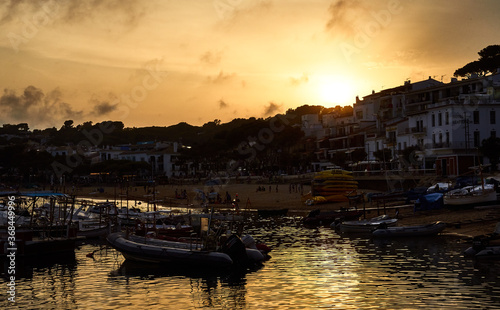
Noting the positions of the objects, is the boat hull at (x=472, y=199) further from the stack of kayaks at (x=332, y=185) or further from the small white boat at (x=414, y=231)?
the stack of kayaks at (x=332, y=185)

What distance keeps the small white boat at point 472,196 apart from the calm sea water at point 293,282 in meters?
12.3

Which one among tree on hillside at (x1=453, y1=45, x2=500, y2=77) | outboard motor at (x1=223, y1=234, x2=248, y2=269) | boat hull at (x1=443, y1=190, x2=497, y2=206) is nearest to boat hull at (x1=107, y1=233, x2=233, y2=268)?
outboard motor at (x1=223, y1=234, x2=248, y2=269)

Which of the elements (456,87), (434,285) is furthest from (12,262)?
(456,87)

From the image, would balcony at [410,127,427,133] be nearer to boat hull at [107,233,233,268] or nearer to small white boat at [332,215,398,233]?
small white boat at [332,215,398,233]

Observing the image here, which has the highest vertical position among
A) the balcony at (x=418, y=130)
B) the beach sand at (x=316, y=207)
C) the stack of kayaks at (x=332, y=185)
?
the balcony at (x=418, y=130)

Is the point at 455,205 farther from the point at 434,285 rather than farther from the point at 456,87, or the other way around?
the point at 456,87

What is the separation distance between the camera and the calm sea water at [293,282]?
94.0ft

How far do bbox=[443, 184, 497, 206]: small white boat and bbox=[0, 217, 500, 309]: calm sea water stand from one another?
40.5 feet

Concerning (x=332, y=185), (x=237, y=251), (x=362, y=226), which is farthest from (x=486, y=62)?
(x=237, y=251)

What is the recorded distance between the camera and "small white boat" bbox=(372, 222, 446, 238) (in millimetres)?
48406

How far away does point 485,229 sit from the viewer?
4606 centimetres

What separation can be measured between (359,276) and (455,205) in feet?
84.8

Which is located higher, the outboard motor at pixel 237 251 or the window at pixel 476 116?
the window at pixel 476 116

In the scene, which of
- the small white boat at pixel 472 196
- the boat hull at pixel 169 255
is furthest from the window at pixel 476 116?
the boat hull at pixel 169 255
